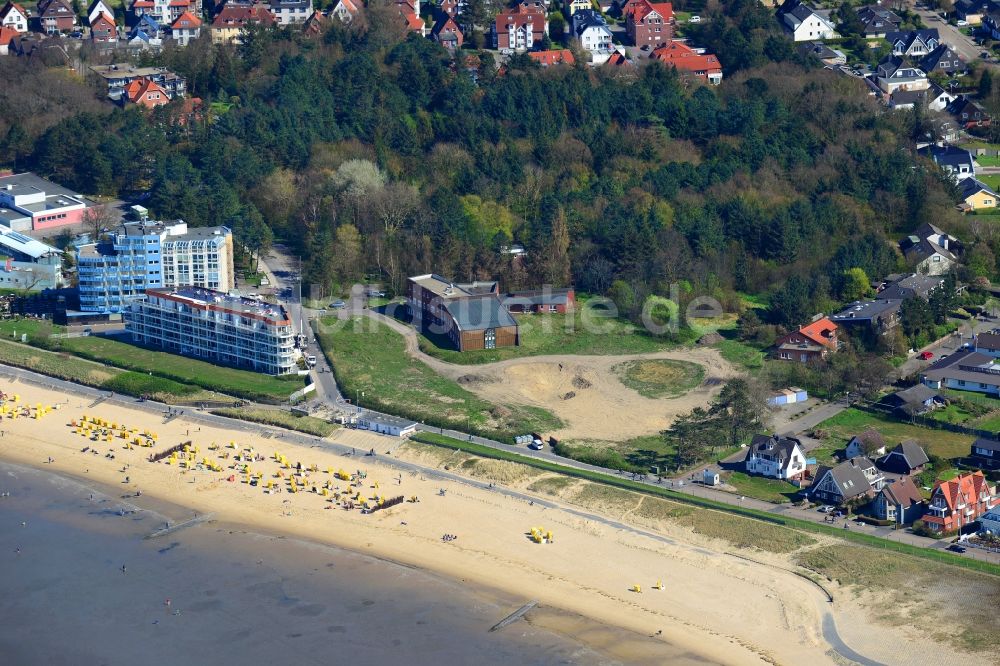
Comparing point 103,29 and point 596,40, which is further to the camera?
point 103,29

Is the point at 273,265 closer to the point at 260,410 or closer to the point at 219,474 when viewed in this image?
the point at 260,410

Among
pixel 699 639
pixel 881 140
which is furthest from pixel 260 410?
pixel 881 140

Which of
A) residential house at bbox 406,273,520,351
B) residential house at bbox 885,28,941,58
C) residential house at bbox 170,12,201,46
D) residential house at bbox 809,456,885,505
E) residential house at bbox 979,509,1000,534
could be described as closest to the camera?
residential house at bbox 979,509,1000,534

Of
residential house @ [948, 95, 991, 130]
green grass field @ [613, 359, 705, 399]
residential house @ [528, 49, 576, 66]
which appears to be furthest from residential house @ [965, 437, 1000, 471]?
residential house @ [528, 49, 576, 66]

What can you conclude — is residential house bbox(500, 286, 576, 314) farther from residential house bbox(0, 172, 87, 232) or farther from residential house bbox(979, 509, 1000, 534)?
residential house bbox(979, 509, 1000, 534)

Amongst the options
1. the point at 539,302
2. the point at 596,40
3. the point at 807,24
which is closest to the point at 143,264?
the point at 539,302

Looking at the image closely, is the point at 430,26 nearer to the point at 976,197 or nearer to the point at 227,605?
the point at 976,197
